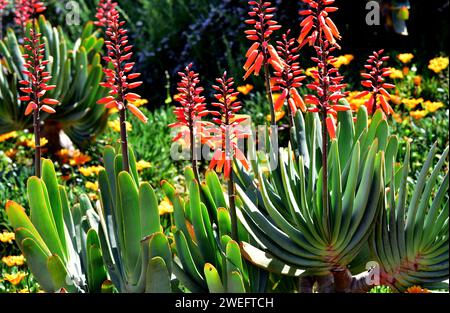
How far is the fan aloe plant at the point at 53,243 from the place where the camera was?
2.28 metres

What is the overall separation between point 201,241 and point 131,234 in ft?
0.73

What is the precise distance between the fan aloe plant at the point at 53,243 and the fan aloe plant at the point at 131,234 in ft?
0.19

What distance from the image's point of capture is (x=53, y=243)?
241 centimetres

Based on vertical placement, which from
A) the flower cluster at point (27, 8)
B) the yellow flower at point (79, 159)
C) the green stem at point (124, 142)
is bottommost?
the yellow flower at point (79, 159)

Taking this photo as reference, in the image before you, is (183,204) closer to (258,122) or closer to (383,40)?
(258,122)

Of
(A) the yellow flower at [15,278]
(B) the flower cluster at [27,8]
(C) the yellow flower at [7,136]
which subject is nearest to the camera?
(A) the yellow flower at [15,278]

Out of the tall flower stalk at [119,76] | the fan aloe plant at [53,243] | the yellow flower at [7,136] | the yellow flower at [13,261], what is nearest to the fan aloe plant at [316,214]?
the tall flower stalk at [119,76]

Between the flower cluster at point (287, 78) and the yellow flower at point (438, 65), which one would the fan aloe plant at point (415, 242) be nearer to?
the flower cluster at point (287, 78)

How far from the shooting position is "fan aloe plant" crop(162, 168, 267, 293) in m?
2.31

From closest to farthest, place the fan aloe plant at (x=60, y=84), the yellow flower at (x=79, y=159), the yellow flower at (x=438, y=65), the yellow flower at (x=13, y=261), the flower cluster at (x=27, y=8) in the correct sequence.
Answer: the yellow flower at (x=13, y=261) → the flower cluster at (x=27, y=8) → the fan aloe plant at (x=60, y=84) → the yellow flower at (x=79, y=159) → the yellow flower at (x=438, y=65)

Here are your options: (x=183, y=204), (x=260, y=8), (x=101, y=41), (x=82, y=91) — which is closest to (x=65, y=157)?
(x=82, y=91)

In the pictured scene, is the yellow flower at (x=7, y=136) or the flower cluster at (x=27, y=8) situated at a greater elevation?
the flower cluster at (x=27, y=8)

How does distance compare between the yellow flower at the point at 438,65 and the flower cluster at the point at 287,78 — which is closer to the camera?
the flower cluster at the point at 287,78

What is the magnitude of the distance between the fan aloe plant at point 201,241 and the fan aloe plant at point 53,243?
0.25 metres
